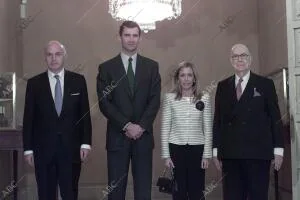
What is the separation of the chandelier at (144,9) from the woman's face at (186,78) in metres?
1.10

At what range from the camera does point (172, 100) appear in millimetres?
3201

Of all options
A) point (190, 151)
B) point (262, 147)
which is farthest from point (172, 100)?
point (262, 147)

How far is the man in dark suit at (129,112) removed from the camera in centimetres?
295

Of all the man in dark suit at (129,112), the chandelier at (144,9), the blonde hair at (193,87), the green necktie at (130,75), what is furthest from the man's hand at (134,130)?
the chandelier at (144,9)

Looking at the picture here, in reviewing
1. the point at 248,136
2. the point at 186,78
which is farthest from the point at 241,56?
the point at 248,136

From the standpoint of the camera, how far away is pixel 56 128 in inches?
117

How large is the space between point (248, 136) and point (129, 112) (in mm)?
789

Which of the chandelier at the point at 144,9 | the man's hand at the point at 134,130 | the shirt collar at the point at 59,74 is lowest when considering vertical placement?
the man's hand at the point at 134,130

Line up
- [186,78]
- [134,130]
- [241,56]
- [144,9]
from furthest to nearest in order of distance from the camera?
[144,9] → [186,78] → [241,56] → [134,130]

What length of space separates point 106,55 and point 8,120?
1762mm

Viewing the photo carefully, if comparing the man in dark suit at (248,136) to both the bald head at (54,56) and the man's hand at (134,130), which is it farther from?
the bald head at (54,56)

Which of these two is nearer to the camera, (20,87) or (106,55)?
(20,87)

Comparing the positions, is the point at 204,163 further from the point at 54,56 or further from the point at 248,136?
the point at 54,56

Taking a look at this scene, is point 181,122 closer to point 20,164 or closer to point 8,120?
point 8,120
